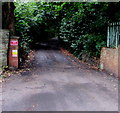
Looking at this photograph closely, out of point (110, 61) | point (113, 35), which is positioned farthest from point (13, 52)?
point (113, 35)

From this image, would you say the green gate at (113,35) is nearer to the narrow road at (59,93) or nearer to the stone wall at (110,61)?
the stone wall at (110,61)

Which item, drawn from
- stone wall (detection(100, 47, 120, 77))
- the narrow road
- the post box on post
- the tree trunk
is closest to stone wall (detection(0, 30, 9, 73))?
the post box on post

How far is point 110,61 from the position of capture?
6.46 metres

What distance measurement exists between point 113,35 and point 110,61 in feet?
4.46

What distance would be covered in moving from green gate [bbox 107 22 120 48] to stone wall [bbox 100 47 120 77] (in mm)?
414

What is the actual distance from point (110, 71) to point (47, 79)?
2.82 meters

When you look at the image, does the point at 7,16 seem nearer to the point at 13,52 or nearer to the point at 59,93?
the point at 13,52

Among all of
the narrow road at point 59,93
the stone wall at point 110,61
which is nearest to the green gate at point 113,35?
the stone wall at point 110,61

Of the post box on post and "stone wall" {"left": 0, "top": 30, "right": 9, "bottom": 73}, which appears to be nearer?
"stone wall" {"left": 0, "top": 30, "right": 9, "bottom": 73}

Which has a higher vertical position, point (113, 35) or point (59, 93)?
point (113, 35)

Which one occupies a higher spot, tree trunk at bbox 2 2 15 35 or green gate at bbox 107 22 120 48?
tree trunk at bbox 2 2 15 35

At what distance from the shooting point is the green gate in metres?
6.61

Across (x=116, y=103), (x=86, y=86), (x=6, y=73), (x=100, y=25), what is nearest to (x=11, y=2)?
(x=6, y=73)

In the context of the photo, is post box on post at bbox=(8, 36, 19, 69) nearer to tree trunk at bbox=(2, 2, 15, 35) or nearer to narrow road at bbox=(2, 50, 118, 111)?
tree trunk at bbox=(2, 2, 15, 35)
